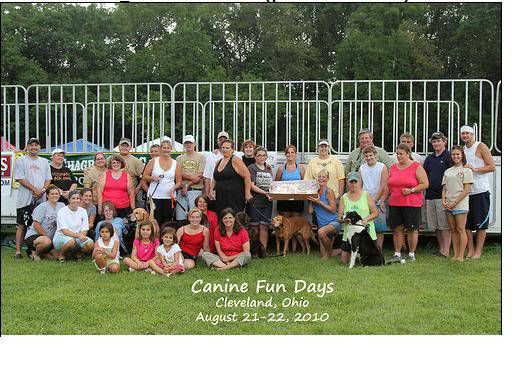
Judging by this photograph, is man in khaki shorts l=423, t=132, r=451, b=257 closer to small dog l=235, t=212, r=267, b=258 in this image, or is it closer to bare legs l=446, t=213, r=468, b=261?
bare legs l=446, t=213, r=468, b=261

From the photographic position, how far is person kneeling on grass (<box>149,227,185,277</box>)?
446cm

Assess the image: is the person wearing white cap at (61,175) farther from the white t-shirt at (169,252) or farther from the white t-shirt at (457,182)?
the white t-shirt at (457,182)

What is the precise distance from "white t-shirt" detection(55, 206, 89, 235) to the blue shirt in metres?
2.94

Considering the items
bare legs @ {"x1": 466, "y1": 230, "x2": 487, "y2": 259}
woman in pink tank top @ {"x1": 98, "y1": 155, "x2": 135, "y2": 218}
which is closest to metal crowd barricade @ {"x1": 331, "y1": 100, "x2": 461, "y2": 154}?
bare legs @ {"x1": 466, "y1": 230, "x2": 487, "y2": 259}

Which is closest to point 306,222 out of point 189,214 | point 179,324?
point 189,214

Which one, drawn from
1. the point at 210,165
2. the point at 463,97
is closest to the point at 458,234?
the point at 463,97

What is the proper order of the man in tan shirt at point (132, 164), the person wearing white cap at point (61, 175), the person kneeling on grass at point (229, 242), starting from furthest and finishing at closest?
the person wearing white cap at point (61, 175) → the man in tan shirt at point (132, 164) → the person kneeling on grass at point (229, 242)

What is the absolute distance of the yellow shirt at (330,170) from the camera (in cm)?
512

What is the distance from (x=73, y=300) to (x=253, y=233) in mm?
1737

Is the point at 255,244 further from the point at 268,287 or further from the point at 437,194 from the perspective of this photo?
the point at 437,194

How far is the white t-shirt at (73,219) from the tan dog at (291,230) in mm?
1623

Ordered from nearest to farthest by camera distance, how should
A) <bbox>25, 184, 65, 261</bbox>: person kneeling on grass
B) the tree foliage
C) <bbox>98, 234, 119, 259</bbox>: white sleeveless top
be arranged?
<bbox>98, 234, 119, 259</bbox>: white sleeveless top, <bbox>25, 184, 65, 261</bbox>: person kneeling on grass, the tree foliage

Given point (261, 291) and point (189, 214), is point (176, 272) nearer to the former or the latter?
point (189, 214)

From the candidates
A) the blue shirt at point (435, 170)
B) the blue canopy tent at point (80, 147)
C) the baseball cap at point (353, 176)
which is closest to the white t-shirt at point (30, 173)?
the blue canopy tent at point (80, 147)
